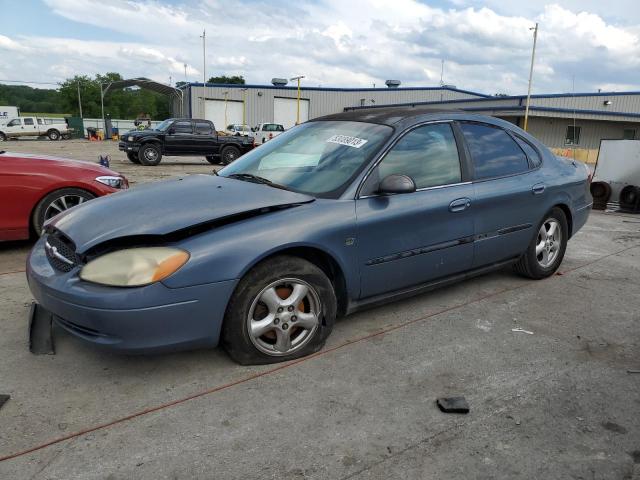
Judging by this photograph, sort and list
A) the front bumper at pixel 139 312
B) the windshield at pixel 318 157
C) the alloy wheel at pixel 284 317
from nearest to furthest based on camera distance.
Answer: the front bumper at pixel 139 312
the alloy wheel at pixel 284 317
the windshield at pixel 318 157

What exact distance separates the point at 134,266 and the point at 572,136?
1543 inches

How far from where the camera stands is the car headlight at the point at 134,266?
2518 mm

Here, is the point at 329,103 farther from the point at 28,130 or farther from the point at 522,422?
the point at 522,422

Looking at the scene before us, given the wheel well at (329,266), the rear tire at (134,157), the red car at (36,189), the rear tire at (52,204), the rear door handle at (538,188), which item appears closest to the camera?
the wheel well at (329,266)

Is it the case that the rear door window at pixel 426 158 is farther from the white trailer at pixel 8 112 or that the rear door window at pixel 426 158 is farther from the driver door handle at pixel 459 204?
the white trailer at pixel 8 112

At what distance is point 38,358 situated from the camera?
9.79 ft

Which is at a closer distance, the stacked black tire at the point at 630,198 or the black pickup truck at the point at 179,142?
the stacked black tire at the point at 630,198

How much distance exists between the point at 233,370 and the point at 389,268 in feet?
3.92

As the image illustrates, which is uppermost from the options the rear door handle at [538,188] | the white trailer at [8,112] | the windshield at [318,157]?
the white trailer at [8,112]

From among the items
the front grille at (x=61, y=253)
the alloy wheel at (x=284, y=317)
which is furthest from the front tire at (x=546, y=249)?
the front grille at (x=61, y=253)

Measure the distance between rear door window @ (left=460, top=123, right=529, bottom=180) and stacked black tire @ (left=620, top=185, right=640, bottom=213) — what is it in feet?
20.9

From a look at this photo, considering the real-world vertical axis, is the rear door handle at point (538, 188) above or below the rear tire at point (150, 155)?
above

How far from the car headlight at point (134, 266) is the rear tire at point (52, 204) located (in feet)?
9.76

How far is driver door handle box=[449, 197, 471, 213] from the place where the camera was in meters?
3.65
